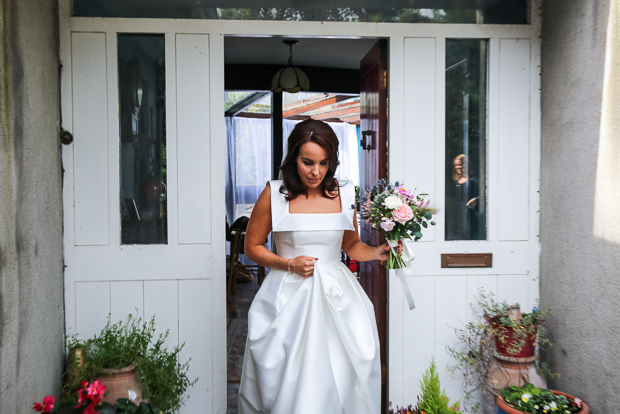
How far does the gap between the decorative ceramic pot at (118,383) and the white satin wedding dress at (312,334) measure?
0.59 metres

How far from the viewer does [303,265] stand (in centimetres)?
225

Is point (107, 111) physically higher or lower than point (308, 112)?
lower

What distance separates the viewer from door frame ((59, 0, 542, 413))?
270 cm

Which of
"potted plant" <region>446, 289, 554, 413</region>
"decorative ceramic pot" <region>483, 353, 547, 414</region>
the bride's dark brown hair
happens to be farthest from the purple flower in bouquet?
"decorative ceramic pot" <region>483, 353, 547, 414</region>

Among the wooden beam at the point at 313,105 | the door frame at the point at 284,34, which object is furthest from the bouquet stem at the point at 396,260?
the wooden beam at the point at 313,105

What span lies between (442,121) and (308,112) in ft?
20.6

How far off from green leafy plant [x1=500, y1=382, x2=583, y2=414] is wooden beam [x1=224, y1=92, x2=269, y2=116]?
5899mm

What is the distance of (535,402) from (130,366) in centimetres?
211

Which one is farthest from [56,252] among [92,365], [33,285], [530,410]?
[530,410]

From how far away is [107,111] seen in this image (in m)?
2.73

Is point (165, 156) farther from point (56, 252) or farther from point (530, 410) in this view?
point (530, 410)

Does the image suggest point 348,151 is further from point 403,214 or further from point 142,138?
point 403,214

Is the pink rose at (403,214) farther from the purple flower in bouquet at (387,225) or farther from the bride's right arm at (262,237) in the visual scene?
the bride's right arm at (262,237)

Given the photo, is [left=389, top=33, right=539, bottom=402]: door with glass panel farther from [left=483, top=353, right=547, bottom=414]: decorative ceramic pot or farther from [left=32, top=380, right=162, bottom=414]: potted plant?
[left=32, top=380, right=162, bottom=414]: potted plant
